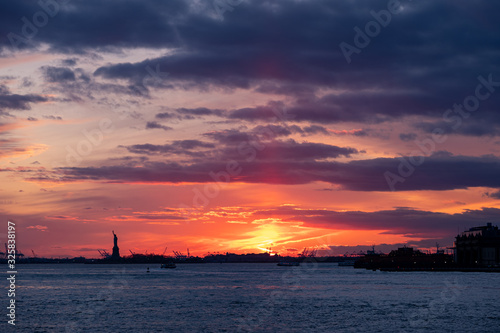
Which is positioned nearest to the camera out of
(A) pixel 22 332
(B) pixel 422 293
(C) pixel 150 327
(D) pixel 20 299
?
(A) pixel 22 332

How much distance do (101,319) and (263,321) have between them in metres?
23.2

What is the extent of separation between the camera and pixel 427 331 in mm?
70062

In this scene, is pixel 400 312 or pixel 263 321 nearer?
pixel 263 321

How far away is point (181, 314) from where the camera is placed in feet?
293

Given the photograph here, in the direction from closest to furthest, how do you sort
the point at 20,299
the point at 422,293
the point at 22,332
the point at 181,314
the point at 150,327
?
the point at 22,332
the point at 150,327
the point at 181,314
the point at 20,299
the point at 422,293

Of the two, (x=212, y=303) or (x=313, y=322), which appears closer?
(x=313, y=322)

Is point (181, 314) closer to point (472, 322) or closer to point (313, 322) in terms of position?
point (313, 322)

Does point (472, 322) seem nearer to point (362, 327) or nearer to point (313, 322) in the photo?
point (362, 327)

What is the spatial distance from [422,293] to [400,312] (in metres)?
41.8

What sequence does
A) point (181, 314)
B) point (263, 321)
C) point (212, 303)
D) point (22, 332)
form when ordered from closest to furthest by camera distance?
point (22, 332)
point (263, 321)
point (181, 314)
point (212, 303)

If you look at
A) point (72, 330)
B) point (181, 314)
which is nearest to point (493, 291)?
point (181, 314)

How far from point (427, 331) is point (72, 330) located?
142 feet

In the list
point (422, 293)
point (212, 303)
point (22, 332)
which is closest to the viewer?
point (22, 332)

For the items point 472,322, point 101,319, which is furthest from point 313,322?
point 101,319
